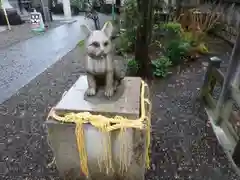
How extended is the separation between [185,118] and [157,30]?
2.55 meters

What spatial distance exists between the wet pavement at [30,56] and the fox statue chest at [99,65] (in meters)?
1.48

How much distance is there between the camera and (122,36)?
13.0 ft

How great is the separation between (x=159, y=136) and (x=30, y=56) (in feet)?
10.8

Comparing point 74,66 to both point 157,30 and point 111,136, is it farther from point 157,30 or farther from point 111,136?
point 111,136

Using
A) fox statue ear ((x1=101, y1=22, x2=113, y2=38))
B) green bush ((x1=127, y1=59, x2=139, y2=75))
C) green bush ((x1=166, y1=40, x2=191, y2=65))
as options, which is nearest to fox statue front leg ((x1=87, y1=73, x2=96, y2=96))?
fox statue ear ((x1=101, y1=22, x2=113, y2=38))

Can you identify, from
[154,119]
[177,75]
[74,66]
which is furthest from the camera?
[74,66]

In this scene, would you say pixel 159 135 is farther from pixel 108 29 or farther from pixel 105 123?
pixel 108 29

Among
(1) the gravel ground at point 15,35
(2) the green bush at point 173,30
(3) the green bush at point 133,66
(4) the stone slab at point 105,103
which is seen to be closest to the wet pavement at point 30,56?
(1) the gravel ground at point 15,35

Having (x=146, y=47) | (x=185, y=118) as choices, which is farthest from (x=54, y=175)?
(x=146, y=47)

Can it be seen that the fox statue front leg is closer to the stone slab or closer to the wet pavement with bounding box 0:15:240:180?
the stone slab

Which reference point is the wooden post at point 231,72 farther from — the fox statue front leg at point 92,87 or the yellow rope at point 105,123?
the fox statue front leg at point 92,87

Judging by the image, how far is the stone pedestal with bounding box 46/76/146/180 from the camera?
3.76 ft

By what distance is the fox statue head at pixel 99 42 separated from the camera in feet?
3.51

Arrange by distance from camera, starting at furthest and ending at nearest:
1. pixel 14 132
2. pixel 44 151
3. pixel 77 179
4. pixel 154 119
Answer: pixel 154 119 < pixel 14 132 < pixel 44 151 < pixel 77 179
